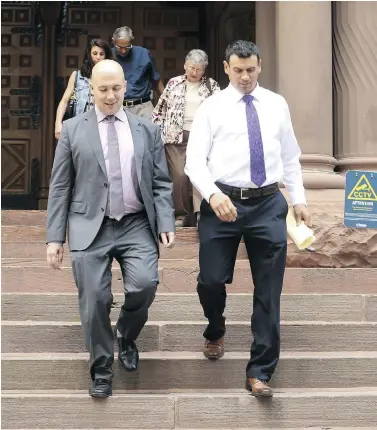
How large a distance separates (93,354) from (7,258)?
314 cm

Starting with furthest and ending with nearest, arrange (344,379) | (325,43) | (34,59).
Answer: (34,59), (325,43), (344,379)

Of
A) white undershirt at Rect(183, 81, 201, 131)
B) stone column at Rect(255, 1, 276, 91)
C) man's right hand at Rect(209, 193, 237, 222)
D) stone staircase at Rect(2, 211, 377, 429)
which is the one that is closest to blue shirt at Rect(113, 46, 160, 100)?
white undershirt at Rect(183, 81, 201, 131)

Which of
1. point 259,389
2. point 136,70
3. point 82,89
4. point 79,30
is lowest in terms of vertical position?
point 259,389

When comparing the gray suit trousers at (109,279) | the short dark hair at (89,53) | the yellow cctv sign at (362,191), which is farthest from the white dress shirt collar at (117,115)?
the yellow cctv sign at (362,191)

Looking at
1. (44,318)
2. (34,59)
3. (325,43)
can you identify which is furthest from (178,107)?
(34,59)

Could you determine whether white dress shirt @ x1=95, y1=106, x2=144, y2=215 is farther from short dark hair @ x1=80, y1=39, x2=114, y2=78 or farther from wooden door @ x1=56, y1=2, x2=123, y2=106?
wooden door @ x1=56, y1=2, x2=123, y2=106

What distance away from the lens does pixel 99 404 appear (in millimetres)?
4832

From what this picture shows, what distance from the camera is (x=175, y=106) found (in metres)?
7.78

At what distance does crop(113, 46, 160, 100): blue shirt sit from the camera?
26.9 ft

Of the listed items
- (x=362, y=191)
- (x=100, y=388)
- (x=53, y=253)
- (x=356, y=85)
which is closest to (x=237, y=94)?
(x=53, y=253)

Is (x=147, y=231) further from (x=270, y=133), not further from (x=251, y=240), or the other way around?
(x=270, y=133)

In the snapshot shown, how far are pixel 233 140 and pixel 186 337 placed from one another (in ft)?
5.01

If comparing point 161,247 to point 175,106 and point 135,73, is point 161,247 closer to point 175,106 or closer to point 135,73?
point 175,106

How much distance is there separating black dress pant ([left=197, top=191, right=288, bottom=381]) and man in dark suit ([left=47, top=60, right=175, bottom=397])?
0.27m
